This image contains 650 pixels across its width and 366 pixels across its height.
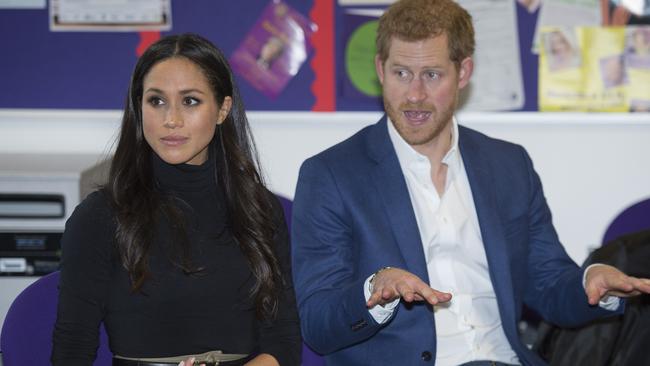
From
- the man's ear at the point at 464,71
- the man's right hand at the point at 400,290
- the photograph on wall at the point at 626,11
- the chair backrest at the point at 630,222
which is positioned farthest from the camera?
the photograph on wall at the point at 626,11

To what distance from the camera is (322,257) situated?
2.16 m

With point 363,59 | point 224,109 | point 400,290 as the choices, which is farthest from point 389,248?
point 363,59

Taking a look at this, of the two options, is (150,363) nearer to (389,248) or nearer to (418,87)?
(389,248)

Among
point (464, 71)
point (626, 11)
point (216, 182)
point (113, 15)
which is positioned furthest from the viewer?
point (113, 15)

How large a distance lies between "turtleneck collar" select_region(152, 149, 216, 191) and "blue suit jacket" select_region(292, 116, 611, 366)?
253mm

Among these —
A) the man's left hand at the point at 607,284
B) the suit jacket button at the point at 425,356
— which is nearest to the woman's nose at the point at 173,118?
the suit jacket button at the point at 425,356

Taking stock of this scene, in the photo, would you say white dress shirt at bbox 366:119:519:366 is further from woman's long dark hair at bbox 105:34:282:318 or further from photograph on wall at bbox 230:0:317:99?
photograph on wall at bbox 230:0:317:99

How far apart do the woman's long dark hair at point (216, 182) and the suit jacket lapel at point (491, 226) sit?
1.68 ft

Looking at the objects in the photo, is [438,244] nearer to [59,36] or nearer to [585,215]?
[585,215]

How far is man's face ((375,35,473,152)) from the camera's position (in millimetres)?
2268

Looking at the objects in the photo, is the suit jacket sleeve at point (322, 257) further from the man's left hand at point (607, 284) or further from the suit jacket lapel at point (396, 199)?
the man's left hand at point (607, 284)

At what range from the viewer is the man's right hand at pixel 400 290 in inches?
68.5

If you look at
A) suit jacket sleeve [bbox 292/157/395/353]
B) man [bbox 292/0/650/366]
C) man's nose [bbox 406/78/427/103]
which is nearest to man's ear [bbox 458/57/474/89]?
man [bbox 292/0/650/366]

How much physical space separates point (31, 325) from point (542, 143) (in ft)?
6.60
